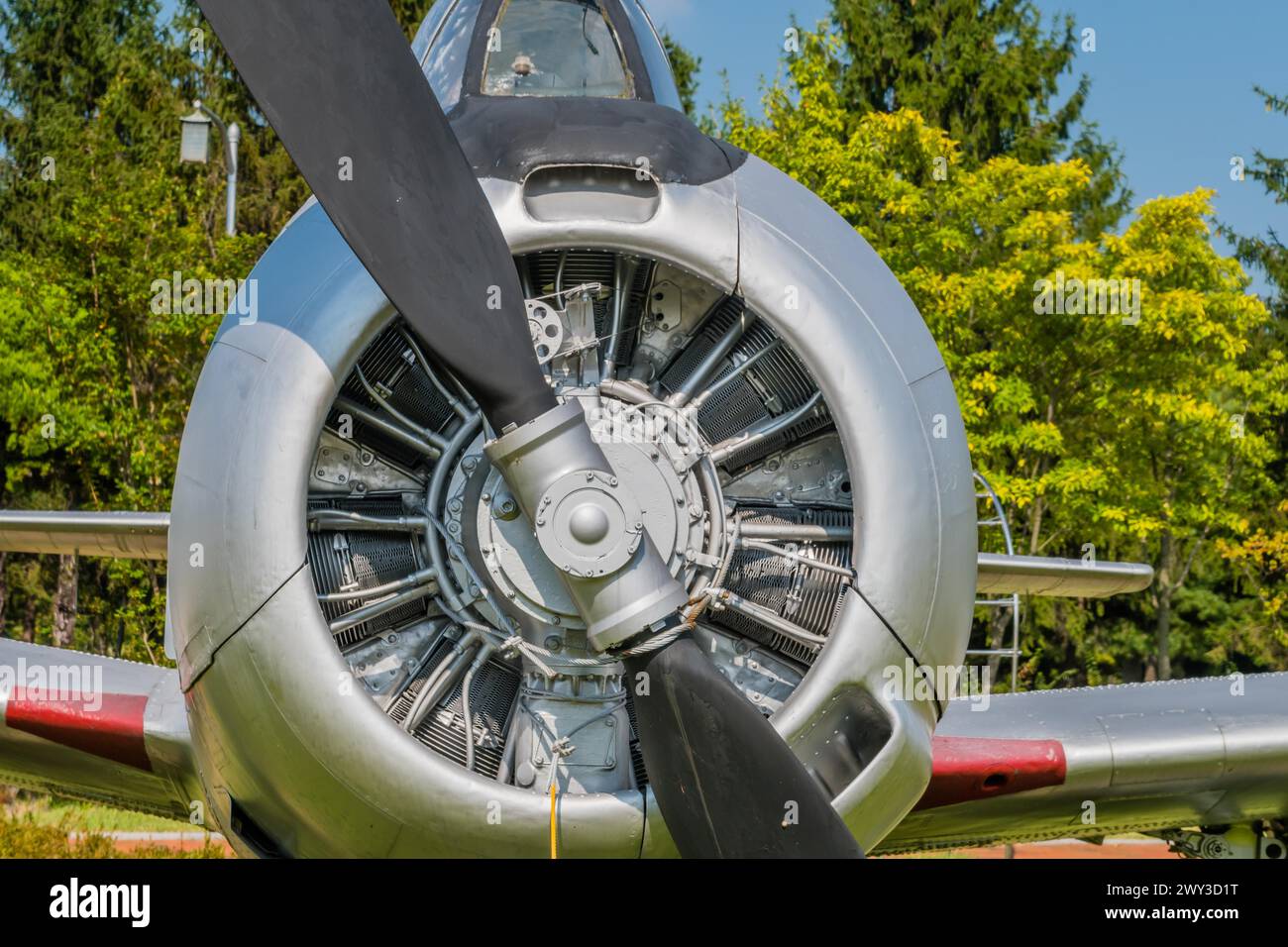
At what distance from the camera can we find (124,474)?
21359mm

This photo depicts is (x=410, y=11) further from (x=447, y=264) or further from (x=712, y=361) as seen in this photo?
(x=447, y=264)

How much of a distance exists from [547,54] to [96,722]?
11.3 feet

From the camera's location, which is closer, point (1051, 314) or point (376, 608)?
point (376, 608)

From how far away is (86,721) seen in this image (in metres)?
6.15

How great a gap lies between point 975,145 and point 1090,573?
2270 centimetres

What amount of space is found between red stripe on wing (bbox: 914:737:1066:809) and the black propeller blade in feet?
8.20

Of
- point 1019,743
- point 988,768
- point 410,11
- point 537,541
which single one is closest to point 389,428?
point 537,541

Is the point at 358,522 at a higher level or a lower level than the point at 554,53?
lower

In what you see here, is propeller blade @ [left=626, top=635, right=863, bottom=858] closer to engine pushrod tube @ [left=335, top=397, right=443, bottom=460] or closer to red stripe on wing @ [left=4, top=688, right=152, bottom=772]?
engine pushrod tube @ [left=335, top=397, right=443, bottom=460]

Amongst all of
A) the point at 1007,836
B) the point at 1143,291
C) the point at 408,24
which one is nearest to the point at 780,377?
the point at 1007,836

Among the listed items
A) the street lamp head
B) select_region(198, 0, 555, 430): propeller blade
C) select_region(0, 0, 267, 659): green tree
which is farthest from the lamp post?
select_region(198, 0, 555, 430): propeller blade

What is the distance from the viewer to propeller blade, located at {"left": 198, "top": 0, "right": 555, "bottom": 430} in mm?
3664
